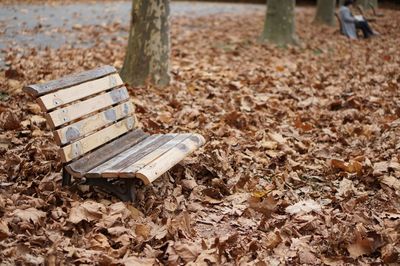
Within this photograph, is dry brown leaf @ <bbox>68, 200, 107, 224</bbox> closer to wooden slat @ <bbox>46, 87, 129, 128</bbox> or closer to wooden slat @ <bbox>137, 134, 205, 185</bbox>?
wooden slat @ <bbox>137, 134, 205, 185</bbox>

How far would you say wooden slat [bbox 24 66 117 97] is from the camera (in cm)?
336

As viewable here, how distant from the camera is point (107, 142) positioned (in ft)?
13.3

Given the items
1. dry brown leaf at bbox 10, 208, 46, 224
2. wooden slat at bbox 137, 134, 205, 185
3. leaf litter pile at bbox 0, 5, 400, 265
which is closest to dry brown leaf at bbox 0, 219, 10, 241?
leaf litter pile at bbox 0, 5, 400, 265

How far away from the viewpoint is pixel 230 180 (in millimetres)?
4125

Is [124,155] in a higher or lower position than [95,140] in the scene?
lower

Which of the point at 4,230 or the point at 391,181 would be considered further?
the point at 391,181

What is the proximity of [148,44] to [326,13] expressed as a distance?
31.3 feet

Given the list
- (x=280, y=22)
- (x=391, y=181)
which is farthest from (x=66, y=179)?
(x=280, y=22)

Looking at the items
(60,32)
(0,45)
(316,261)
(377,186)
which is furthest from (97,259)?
(60,32)

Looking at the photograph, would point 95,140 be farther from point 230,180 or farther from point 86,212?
point 230,180

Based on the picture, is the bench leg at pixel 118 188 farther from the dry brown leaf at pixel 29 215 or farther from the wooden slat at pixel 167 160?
the dry brown leaf at pixel 29 215

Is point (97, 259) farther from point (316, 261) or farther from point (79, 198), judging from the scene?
point (316, 261)

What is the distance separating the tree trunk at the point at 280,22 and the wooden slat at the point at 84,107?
22.0 ft

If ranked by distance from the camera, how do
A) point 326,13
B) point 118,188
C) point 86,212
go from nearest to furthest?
point 86,212
point 118,188
point 326,13
